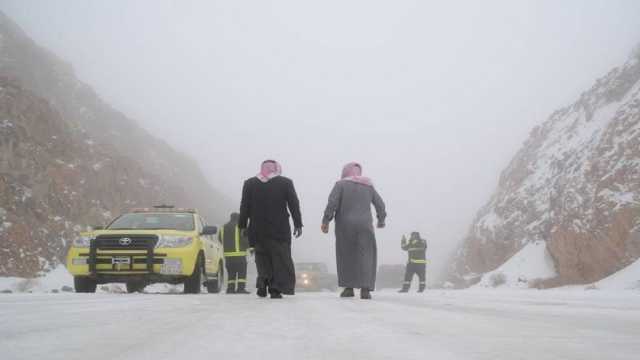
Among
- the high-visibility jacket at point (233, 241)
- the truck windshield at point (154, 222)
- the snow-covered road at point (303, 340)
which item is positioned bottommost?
the snow-covered road at point (303, 340)

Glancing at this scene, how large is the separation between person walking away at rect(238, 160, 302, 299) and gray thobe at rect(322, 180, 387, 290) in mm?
Answer: 612

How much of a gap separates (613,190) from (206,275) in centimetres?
1595

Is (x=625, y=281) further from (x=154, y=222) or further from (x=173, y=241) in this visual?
(x=154, y=222)

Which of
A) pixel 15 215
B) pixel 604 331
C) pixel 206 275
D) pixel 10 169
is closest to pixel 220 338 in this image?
pixel 604 331

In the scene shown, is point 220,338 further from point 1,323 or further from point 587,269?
point 587,269

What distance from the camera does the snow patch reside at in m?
22.8

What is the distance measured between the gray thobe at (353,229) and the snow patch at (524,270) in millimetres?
14501

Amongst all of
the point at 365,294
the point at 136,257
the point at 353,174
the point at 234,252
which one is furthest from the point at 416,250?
the point at 365,294

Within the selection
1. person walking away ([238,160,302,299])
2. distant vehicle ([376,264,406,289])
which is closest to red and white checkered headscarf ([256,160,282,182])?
person walking away ([238,160,302,299])

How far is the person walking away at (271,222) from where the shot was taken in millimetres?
8695

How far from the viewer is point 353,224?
9.28m

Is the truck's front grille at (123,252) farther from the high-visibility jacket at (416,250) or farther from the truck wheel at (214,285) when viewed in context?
the high-visibility jacket at (416,250)

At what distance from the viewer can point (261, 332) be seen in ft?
8.33

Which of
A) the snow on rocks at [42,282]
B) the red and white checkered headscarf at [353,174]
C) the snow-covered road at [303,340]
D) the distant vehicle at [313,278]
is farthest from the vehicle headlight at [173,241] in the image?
the distant vehicle at [313,278]
